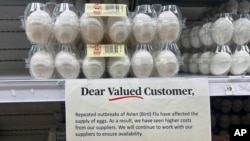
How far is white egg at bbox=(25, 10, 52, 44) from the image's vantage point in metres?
0.88

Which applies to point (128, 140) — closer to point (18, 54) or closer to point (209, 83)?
point (209, 83)

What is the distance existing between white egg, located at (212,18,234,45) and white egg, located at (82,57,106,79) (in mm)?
367

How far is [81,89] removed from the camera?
0.85 m

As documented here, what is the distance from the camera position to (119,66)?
89cm

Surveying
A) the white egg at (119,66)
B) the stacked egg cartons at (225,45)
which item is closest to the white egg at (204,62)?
the stacked egg cartons at (225,45)

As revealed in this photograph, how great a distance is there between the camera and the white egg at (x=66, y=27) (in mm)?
884

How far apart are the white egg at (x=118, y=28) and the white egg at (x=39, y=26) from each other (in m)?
0.17

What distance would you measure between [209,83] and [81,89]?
1.15ft

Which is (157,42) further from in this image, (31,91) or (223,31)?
(31,91)

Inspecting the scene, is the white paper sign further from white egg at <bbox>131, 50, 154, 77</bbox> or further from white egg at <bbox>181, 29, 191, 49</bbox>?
white egg at <bbox>181, 29, 191, 49</bbox>

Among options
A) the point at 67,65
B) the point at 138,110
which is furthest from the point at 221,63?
the point at 67,65

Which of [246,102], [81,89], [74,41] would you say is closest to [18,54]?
[74,41]

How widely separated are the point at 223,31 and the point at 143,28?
0.84ft

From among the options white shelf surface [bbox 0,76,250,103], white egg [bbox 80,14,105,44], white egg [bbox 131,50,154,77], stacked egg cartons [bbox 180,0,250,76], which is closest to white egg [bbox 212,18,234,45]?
stacked egg cartons [bbox 180,0,250,76]
